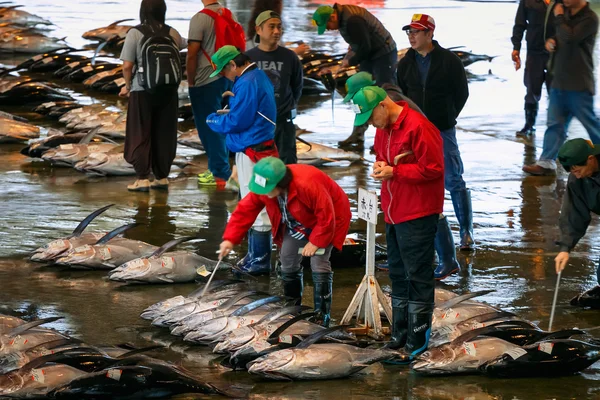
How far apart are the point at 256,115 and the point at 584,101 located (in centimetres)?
466

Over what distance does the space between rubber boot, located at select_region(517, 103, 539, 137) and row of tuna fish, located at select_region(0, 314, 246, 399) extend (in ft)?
31.0

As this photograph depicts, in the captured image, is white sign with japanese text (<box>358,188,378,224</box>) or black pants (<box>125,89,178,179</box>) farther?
black pants (<box>125,89,178,179</box>)

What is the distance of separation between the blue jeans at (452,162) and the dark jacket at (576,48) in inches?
122

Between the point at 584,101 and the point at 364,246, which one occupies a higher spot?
the point at 584,101

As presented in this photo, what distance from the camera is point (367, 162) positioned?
45.2 ft

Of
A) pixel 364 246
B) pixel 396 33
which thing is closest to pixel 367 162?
pixel 364 246

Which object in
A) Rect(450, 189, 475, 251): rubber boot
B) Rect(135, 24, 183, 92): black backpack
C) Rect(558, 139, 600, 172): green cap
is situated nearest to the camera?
Rect(558, 139, 600, 172): green cap

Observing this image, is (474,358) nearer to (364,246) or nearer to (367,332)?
(367,332)

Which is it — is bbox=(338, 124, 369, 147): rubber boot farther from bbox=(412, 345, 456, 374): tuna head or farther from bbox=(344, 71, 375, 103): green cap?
bbox=(412, 345, 456, 374): tuna head

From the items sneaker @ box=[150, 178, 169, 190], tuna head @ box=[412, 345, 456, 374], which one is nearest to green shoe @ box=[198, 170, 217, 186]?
sneaker @ box=[150, 178, 169, 190]

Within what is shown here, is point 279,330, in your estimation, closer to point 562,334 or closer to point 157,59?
point 562,334

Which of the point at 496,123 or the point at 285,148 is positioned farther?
the point at 496,123

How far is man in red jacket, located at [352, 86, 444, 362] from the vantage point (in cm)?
688

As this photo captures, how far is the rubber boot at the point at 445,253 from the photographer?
907 cm
